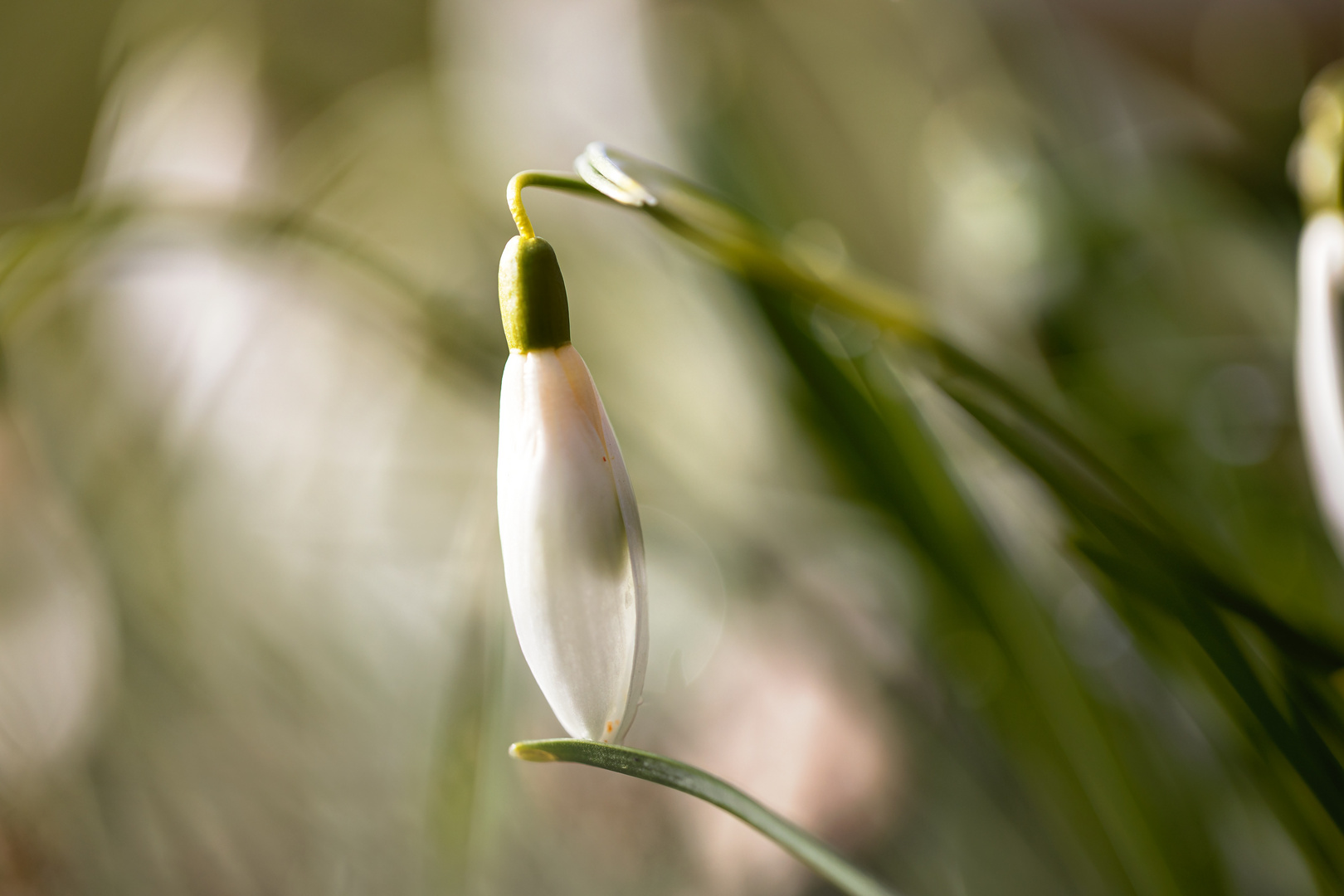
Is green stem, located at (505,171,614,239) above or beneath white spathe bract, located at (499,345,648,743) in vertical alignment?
above

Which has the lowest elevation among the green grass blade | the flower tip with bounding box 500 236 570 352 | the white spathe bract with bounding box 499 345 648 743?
the green grass blade

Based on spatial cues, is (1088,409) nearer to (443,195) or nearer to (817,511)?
(817,511)

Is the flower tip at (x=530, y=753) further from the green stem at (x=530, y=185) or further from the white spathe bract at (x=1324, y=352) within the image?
the white spathe bract at (x=1324, y=352)

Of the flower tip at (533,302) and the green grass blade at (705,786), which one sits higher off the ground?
the flower tip at (533,302)

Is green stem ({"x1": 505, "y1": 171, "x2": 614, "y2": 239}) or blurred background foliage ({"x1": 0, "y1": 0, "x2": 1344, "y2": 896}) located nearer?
green stem ({"x1": 505, "y1": 171, "x2": 614, "y2": 239})

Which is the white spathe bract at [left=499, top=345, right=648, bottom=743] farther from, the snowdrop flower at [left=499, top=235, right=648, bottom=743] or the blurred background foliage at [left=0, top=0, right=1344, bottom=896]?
the blurred background foliage at [left=0, top=0, right=1344, bottom=896]

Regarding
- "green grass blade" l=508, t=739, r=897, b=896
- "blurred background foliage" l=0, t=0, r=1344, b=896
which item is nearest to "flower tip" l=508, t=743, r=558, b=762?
"green grass blade" l=508, t=739, r=897, b=896

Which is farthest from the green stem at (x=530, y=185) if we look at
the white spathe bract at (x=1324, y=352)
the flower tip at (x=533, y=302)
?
the white spathe bract at (x=1324, y=352)

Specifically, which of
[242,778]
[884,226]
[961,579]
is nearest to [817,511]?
[961,579]
